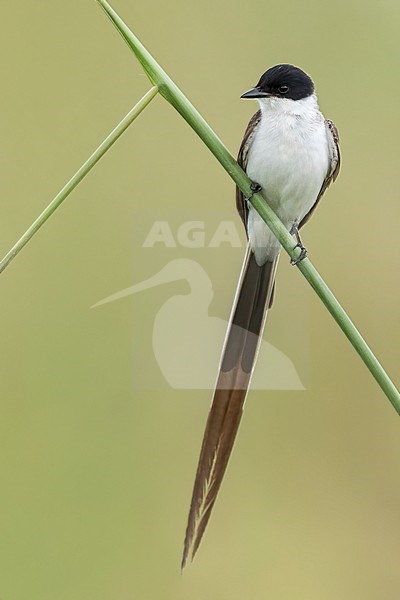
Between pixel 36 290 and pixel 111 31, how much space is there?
84 centimetres

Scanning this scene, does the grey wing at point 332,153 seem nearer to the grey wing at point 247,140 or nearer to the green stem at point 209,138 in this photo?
the grey wing at point 247,140

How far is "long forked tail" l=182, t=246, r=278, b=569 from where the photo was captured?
1107 millimetres

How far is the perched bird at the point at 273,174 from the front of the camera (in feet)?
4.65

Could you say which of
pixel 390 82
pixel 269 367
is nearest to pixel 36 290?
pixel 269 367

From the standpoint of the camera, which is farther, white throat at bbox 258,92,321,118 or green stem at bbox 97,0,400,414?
white throat at bbox 258,92,321,118

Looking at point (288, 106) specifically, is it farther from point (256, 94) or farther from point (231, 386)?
point (231, 386)

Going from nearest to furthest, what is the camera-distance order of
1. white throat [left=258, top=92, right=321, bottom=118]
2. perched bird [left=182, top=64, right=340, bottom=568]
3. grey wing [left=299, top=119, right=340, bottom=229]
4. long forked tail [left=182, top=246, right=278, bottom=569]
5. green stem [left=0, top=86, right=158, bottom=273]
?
green stem [left=0, top=86, right=158, bottom=273] < long forked tail [left=182, top=246, right=278, bottom=569] < perched bird [left=182, top=64, right=340, bottom=568] < white throat [left=258, top=92, right=321, bottom=118] < grey wing [left=299, top=119, right=340, bottom=229]

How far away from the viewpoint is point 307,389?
2316 mm

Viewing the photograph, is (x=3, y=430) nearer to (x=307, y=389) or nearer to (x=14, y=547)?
(x=14, y=547)

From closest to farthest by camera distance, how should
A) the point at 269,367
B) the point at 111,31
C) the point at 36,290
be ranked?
the point at 269,367 → the point at 36,290 → the point at 111,31

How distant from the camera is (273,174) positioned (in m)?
1.57

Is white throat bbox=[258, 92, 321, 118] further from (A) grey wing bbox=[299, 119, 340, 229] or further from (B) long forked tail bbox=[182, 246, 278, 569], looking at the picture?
(B) long forked tail bbox=[182, 246, 278, 569]

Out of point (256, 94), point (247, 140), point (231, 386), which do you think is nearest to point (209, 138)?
point (231, 386)

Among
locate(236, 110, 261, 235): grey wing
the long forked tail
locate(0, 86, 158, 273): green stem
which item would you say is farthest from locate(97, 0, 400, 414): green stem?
locate(236, 110, 261, 235): grey wing
